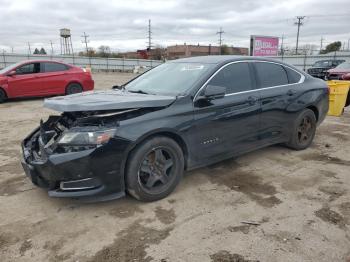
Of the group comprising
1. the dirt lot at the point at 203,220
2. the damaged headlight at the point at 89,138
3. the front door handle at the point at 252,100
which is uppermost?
the front door handle at the point at 252,100

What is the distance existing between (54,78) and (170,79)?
8192mm

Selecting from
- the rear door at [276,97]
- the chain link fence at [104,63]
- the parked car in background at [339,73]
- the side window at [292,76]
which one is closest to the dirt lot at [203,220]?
the rear door at [276,97]

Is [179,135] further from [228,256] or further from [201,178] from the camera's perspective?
[228,256]

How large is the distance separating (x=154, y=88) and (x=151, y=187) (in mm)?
1401

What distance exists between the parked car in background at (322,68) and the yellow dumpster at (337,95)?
1143 cm

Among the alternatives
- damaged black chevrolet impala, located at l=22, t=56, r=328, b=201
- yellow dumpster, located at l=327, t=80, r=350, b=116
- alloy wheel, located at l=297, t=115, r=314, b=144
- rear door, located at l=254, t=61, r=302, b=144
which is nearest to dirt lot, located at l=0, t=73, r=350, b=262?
damaged black chevrolet impala, located at l=22, t=56, r=328, b=201

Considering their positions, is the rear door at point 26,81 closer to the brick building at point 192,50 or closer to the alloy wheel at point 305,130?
the alloy wheel at point 305,130

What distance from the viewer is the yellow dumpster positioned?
884cm

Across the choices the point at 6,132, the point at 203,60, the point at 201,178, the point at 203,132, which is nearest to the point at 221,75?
the point at 203,60

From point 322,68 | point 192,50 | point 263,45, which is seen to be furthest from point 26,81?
point 192,50

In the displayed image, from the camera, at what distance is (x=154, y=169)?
3.75m

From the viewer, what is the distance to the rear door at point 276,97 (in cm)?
489

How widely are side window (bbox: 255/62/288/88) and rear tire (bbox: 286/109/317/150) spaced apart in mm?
719

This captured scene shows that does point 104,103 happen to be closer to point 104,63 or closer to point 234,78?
point 234,78
